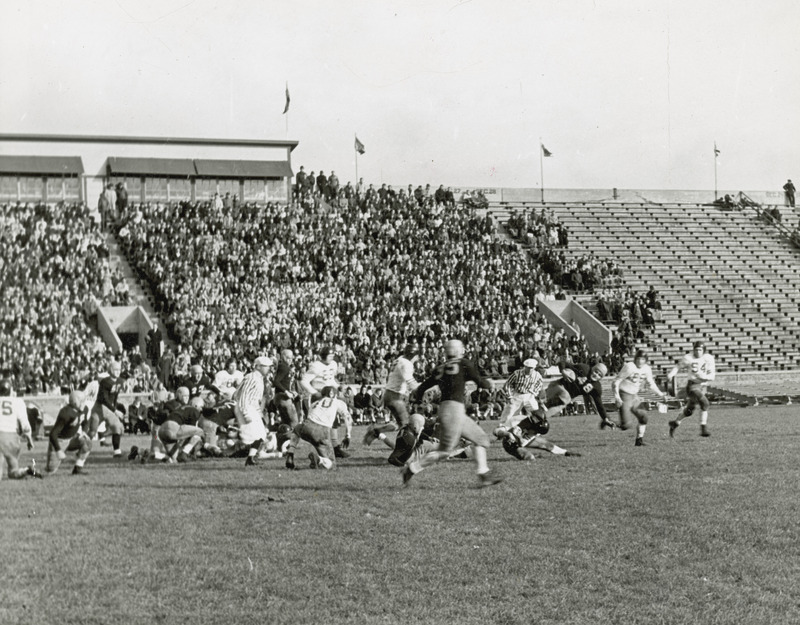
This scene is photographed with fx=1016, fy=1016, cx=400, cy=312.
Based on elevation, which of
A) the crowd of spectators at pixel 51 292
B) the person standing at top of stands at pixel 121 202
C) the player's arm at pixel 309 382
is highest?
the person standing at top of stands at pixel 121 202

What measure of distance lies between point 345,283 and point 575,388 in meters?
16.1

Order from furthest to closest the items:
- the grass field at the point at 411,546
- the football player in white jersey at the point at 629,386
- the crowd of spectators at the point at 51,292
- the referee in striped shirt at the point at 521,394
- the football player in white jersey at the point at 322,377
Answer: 1. the crowd of spectators at the point at 51,292
2. the football player in white jersey at the point at 629,386
3. the football player in white jersey at the point at 322,377
4. the referee in striped shirt at the point at 521,394
5. the grass field at the point at 411,546

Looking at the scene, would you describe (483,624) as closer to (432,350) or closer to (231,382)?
(231,382)

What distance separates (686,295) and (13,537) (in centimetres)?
3578

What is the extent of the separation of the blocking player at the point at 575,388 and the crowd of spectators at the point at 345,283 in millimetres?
9418

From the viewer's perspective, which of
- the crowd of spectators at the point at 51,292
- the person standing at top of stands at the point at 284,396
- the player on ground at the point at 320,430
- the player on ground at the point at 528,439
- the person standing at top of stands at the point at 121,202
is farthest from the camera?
the person standing at top of stands at the point at 121,202

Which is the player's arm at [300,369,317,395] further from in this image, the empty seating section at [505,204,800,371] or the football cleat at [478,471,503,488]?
the empty seating section at [505,204,800,371]

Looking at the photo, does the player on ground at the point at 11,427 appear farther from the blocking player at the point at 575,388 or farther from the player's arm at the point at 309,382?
the blocking player at the point at 575,388

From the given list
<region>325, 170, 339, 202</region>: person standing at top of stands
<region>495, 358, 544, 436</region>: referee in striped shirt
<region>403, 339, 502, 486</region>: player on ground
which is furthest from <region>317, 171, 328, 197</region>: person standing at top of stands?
<region>403, 339, 502, 486</region>: player on ground

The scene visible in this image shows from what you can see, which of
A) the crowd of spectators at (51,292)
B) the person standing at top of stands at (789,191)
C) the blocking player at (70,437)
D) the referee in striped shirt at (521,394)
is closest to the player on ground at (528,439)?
the referee in striped shirt at (521,394)

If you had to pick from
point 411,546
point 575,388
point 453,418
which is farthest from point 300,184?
point 411,546

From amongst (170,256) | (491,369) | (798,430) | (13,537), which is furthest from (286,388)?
(170,256)

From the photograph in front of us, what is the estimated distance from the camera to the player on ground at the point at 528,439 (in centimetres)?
1642

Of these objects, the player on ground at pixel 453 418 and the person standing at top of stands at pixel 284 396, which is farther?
the person standing at top of stands at pixel 284 396
